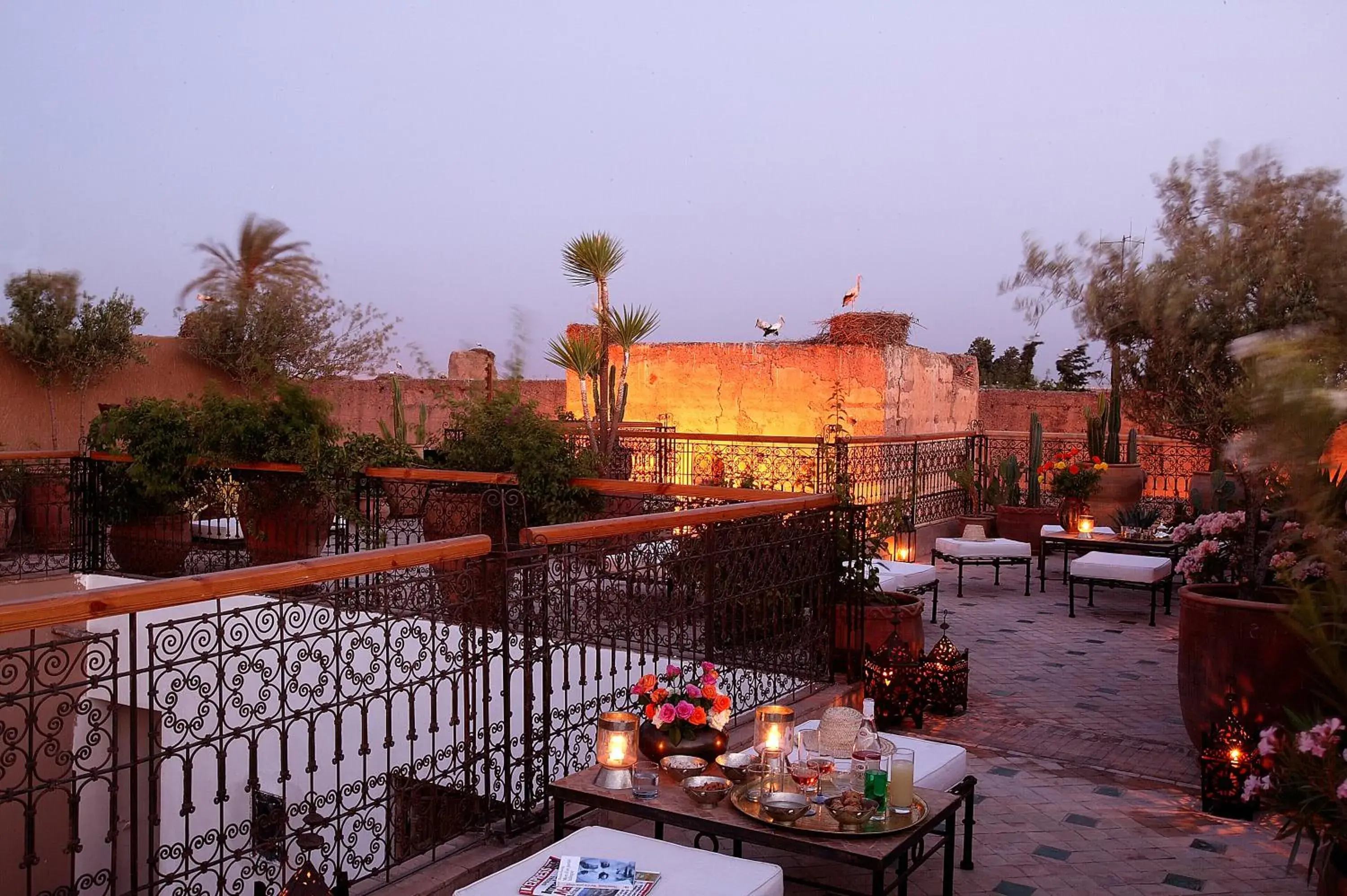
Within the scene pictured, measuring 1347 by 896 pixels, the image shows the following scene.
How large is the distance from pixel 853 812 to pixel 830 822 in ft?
0.25

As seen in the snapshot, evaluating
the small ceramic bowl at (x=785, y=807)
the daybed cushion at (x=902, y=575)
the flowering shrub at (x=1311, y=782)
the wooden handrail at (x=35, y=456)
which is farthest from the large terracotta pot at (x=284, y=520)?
the flowering shrub at (x=1311, y=782)

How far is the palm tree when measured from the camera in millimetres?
20172

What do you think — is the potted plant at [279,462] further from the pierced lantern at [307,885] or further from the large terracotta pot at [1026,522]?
the large terracotta pot at [1026,522]

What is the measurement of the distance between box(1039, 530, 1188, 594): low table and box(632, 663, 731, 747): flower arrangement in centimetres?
631

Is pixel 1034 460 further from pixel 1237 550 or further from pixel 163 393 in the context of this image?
pixel 163 393

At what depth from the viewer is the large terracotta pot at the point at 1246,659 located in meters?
4.61

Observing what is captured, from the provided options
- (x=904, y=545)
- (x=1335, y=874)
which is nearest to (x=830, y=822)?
(x=1335, y=874)

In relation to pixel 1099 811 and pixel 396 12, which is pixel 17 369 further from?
pixel 1099 811

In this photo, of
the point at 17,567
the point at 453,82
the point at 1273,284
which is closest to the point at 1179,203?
the point at 1273,284

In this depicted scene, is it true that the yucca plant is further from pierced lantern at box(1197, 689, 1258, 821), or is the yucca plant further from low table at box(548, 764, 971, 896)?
low table at box(548, 764, 971, 896)

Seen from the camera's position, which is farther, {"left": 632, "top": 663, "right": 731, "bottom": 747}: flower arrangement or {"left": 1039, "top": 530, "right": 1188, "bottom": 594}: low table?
{"left": 1039, "top": 530, "right": 1188, "bottom": 594}: low table

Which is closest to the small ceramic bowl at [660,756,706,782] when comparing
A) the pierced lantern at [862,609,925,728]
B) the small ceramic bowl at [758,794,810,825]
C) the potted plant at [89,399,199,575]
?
the small ceramic bowl at [758,794,810,825]

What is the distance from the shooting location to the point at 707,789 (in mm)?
3354

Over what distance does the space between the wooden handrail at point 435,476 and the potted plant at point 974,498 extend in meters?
6.73
